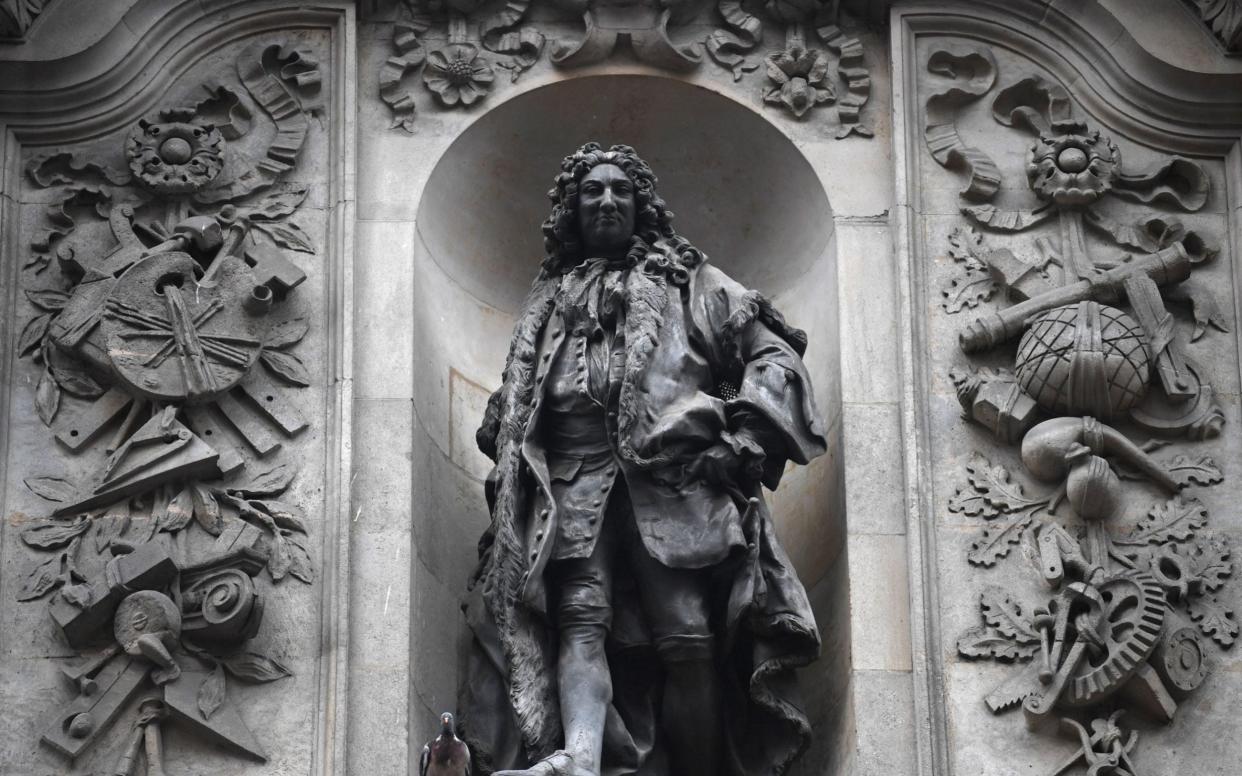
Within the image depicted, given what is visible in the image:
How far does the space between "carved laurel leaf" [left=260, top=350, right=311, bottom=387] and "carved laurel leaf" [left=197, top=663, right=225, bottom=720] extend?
1.25m

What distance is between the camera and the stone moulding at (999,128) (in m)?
12.9

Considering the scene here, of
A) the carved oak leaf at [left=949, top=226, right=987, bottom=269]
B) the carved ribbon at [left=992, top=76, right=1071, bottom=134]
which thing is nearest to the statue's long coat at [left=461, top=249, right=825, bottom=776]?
the carved oak leaf at [left=949, top=226, right=987, bottom=269]

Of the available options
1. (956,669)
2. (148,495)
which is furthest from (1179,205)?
(148,495)

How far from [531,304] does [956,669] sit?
2.16 metres

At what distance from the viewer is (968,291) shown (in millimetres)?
13211

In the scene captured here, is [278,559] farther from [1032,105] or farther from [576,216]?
[1032,105]

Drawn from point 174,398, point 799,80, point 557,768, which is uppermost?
point 799,80

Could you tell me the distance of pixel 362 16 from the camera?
13.9 metres

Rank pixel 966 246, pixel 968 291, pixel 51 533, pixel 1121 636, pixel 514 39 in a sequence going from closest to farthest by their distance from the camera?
pixel 1121 636, pixel 51 533, pixel 968 291, pixel 966 246, pixel 514 39

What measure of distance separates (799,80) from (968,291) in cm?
123

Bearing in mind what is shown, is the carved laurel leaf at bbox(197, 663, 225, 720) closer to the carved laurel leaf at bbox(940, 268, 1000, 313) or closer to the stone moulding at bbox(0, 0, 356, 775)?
the stone moulding at bbox(0, 0, 356, 775)

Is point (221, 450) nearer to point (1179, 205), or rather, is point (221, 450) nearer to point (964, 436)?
point (964, 436)

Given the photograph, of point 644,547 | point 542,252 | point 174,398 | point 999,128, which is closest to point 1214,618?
point 644,547

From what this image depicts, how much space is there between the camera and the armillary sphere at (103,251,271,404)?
1275 centimetres
